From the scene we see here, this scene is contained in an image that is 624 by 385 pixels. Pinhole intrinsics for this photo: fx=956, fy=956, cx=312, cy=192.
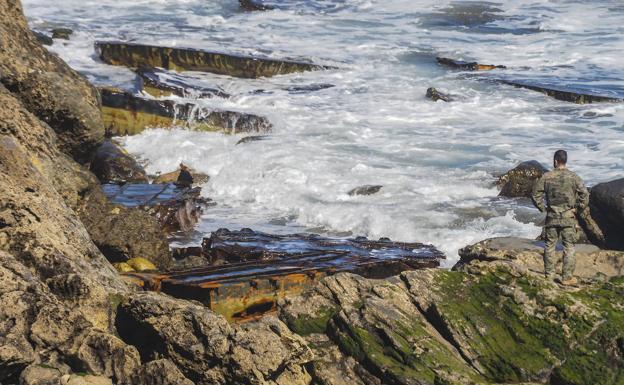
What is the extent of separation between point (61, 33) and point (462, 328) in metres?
24.3

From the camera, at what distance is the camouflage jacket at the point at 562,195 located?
26.9ft

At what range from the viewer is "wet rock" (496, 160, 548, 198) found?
50.2ft

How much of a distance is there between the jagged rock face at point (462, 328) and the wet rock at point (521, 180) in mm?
8246

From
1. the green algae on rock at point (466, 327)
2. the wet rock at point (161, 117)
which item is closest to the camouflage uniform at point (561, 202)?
the green algae on rock at point (466, 327)

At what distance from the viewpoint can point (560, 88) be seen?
2417cm

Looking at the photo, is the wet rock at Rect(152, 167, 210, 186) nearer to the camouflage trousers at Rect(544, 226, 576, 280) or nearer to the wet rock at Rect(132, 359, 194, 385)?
the camouflage trousers at Rect(544, 226, 576, 280)

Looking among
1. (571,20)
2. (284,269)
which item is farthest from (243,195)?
(571,20)

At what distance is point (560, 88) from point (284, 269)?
1680 centimetres

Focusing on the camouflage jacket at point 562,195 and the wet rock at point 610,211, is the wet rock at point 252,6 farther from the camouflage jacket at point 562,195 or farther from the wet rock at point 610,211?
the camouflage jacket at point 562,195

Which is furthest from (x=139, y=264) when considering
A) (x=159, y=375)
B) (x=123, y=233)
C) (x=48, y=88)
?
(x=159, y=375)

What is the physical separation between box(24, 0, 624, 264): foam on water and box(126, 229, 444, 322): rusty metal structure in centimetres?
185

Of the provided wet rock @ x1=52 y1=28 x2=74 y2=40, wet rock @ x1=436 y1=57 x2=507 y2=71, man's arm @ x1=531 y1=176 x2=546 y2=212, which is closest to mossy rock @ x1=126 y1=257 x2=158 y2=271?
man's arm @ x1=531 y1=176 x2=546 y2=212

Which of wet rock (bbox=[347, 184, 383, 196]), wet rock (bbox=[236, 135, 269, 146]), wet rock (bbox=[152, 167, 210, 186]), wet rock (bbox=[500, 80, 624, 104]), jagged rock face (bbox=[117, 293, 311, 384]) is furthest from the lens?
wet rock (bbox=[500, 80, 624, 104])

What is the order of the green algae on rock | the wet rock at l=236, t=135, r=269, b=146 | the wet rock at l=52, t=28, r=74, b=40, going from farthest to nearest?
the wet rock at l=52, t=28, r=74, b=40, the wet rock at l=236, t=135, r=269, b=146, the green algae on rock
